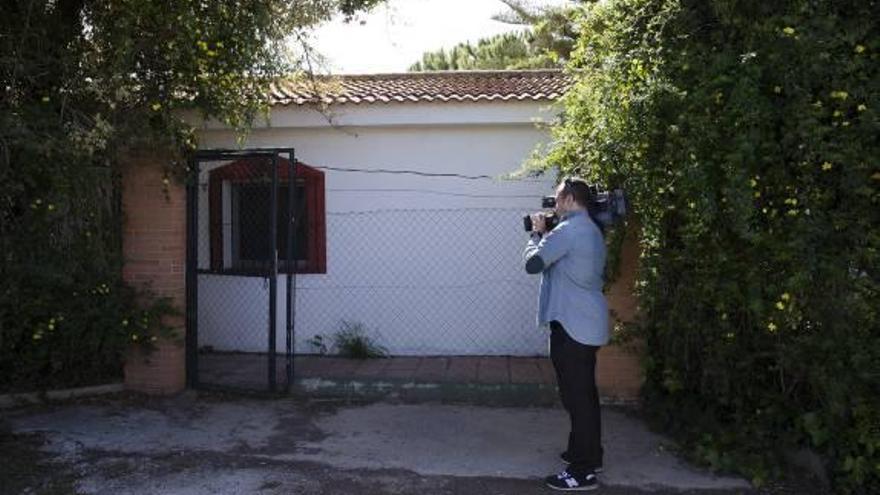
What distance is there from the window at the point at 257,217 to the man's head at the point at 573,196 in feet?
10.5

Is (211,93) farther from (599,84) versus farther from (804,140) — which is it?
(804,140)

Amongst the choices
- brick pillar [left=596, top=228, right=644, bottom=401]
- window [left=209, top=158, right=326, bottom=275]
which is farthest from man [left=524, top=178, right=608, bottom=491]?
window [left=209, top=158, right=326, bottom=275]

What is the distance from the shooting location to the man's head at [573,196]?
4.95 metres

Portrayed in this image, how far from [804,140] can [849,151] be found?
8.9 inches

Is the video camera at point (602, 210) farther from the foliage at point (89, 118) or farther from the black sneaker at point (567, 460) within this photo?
the foliage at point (89, 118)

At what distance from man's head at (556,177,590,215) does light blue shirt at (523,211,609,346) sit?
0.04 m

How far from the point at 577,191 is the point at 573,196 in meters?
0.04

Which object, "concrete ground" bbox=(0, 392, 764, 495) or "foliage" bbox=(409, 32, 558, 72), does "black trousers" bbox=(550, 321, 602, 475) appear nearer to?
"concrete ground" bbox=(0, 392, 764, 495)

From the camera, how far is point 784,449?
5098mm

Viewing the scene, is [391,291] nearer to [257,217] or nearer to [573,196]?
[257,217]

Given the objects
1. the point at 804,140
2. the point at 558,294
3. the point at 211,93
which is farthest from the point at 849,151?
the point at 211,93

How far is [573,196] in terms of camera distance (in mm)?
4941

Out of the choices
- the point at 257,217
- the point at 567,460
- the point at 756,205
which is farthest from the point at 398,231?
the point at 756,205

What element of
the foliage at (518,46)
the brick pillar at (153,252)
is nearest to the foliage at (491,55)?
the foliage at (518,46)
